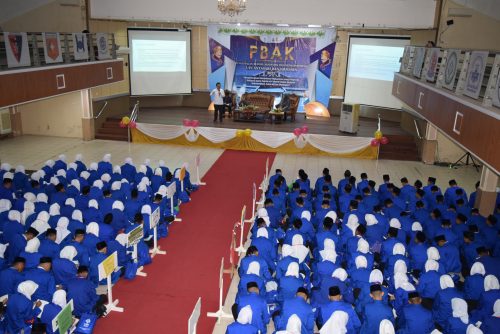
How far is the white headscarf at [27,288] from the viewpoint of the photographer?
23.5 ft

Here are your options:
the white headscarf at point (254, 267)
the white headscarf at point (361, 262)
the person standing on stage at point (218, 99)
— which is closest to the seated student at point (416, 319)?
the white headscarf at point (361, 262)

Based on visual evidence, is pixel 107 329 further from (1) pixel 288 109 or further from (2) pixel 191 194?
(1) pixel 288 109

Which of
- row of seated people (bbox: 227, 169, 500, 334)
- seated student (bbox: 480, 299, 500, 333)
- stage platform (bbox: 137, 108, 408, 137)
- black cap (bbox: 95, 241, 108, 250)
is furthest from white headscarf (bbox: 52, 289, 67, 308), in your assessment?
stage platform (bbox: 137, 108, 408, 137)

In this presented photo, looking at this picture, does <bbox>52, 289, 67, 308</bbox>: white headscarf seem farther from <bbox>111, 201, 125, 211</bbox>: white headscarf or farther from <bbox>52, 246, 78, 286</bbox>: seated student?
<bbox>111, 201, 125, 211</bbox>: white headscarf

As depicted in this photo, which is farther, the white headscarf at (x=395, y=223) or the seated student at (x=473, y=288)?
the white headscarf at (x=395, y=223)

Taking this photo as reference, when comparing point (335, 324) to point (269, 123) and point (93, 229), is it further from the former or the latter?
point (269, 123)

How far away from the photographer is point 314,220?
35.1 ft

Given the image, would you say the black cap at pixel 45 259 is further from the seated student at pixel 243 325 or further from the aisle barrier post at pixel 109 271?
the seated student at pixel 243 325

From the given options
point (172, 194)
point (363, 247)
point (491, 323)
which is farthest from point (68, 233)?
point (491, 323)

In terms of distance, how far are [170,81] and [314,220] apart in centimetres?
1538

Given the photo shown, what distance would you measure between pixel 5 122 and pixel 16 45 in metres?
8.97

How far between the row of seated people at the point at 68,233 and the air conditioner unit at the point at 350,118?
8.44 meters

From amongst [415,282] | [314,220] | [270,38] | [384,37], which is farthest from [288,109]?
[415,282]

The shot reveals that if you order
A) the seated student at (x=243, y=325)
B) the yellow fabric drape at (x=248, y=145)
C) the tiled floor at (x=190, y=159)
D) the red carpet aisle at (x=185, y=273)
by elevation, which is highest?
the seated student at (x=243, y=325)
